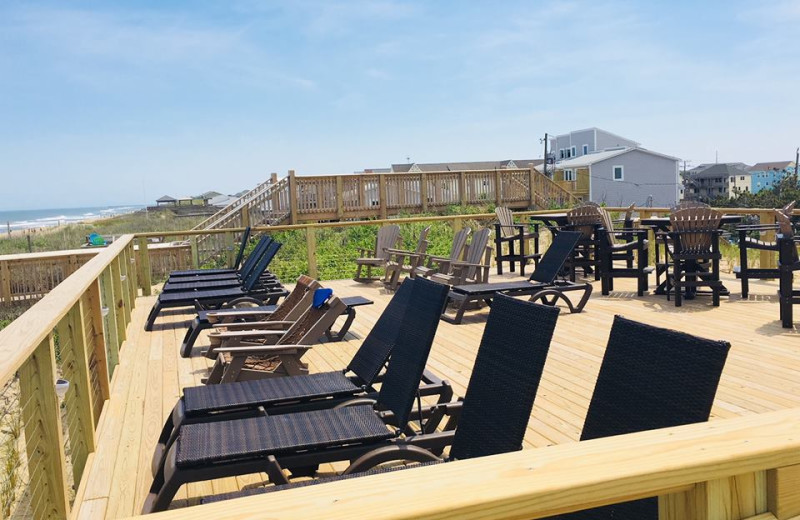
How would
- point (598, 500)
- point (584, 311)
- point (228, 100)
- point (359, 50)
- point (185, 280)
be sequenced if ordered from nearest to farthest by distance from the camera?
point (598, 500) → point (584, 311) → point (185, 280) → point (359, 50) → point (228, 100)

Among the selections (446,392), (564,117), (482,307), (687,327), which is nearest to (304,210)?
(482,307)

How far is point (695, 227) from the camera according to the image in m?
7.47

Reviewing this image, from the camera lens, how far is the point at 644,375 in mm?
2176

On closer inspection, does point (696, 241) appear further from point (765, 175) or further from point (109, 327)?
point (765, 175)

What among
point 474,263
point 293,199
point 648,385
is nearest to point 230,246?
point 474,263

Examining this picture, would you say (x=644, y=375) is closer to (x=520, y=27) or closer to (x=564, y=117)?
(x=520, y=27)

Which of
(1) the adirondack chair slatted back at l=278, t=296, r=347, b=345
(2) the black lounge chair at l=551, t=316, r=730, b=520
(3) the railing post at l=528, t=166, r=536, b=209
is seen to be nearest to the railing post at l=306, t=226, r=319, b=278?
(1) the adirondack chair slatted back at l=278, t=296, r=347, b=345

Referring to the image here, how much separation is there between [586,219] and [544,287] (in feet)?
9.01

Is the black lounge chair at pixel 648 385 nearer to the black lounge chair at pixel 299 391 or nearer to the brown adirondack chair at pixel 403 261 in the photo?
the black lounge chair at pixel 299 391

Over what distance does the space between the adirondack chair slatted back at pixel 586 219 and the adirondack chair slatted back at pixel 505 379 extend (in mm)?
6958

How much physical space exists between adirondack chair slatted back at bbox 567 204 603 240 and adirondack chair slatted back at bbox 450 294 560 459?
6.96 metres

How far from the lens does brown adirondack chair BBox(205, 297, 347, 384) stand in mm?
4508

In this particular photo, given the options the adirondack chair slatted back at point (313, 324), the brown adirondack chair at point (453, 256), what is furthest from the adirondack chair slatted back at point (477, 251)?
the adirondack chair slatted back at point (313, 324)

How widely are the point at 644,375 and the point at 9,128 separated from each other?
417 ft
